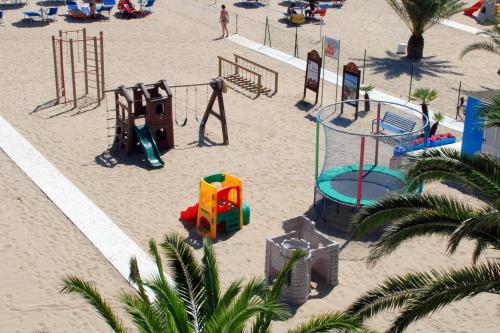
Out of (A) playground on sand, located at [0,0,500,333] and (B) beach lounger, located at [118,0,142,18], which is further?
(B) beach lounger, located at [118,0,142,18]

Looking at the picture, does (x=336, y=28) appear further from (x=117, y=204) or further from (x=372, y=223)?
(x=372, y=223)

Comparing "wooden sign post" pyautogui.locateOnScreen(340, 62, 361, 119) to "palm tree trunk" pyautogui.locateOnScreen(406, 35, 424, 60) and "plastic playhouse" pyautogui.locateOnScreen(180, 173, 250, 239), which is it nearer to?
"palm tree trunk" pyautogui.locateOnScreen(406, 35, 424, 60)

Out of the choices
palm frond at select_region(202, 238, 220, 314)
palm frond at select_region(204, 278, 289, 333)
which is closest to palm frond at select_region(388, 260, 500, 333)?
palm frond at select_region(204, 278, 289, 333)

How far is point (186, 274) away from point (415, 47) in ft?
69.7

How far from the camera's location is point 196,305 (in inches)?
373

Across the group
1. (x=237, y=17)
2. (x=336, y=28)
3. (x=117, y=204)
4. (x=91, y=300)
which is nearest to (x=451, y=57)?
(x=336, y=28)

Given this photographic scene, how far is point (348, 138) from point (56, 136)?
7545 millimetres

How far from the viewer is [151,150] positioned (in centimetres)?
1919

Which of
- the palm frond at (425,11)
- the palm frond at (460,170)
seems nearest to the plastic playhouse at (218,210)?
the palm frond at (460,170)

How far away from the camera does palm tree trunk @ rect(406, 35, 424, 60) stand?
29141 millimetres

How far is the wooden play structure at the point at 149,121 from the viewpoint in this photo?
1916cm

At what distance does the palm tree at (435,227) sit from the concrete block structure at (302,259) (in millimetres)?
2668

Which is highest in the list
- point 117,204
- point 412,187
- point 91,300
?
point 412,187

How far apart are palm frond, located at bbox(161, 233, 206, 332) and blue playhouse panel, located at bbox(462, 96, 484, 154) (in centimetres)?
1085
